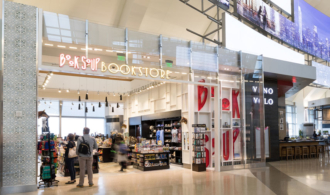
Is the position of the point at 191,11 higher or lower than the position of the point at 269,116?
higher

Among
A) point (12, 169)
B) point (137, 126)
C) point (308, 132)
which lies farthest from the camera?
point (308, 132)

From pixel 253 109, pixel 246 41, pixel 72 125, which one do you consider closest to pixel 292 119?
pixel 246 41

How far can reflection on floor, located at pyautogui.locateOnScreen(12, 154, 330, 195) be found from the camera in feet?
22.0

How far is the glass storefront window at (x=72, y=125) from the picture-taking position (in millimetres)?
25188

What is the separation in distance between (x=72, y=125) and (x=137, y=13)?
1398cm

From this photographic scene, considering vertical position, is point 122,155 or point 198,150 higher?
point 198,150

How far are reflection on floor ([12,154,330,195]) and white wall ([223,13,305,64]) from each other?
204 inches

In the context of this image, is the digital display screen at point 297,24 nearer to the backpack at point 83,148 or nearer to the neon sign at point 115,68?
the neon sign at point 115,68

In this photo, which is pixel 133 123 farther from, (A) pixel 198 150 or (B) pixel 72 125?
(B) pixel 72 125

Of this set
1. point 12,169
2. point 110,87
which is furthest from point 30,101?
point 110,87

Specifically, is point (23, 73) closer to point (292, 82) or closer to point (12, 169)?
point (12, 169)

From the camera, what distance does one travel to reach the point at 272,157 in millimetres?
13273

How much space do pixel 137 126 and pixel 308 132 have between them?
18.8 meters

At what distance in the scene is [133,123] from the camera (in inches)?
680
